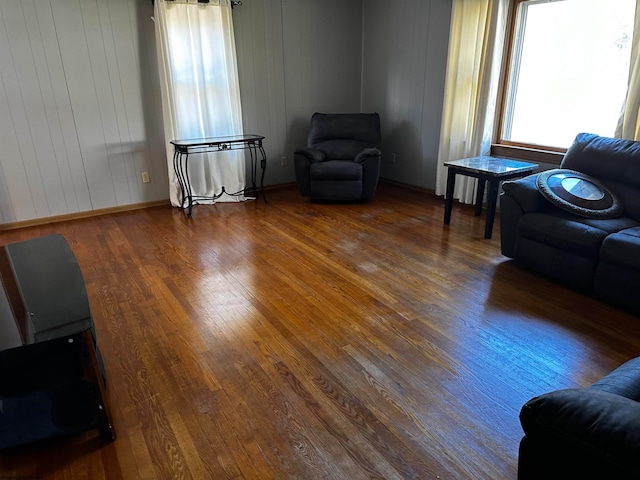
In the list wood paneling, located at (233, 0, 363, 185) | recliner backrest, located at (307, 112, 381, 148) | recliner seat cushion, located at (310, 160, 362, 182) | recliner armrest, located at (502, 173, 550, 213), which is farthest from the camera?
recliner backrest, located at (307, 112, 381, 148)

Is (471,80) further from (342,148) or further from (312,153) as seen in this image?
(312,153)

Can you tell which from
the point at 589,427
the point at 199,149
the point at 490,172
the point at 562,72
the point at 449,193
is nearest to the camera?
the point at 589,427

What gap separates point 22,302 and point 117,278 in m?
1.29

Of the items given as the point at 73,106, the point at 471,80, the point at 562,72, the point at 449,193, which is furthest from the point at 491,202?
the point at 73,106

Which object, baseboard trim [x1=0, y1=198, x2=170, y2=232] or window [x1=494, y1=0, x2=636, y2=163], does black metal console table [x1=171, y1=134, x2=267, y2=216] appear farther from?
window [x1=494, y1=0, x2=636, y2=163]

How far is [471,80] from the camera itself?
4.45 metres

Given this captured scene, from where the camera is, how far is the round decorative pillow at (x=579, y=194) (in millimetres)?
2885

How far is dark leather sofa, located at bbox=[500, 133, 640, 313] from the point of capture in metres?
2.57

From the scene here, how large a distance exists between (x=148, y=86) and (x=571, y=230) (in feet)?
13.7

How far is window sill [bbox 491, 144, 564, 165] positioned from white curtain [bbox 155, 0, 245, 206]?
287cm

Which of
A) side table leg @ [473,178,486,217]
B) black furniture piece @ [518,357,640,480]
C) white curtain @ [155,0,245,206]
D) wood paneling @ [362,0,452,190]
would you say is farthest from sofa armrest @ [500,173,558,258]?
white curtain @ [155,0,245,206]

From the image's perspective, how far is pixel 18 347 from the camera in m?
1.55

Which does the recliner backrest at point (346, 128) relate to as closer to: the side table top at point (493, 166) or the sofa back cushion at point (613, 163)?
the side table top at point (493, 166)

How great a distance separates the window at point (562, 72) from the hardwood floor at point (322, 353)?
132 centimetres
